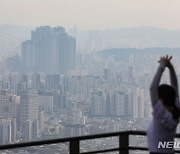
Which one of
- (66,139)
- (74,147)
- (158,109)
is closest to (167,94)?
(158,109)

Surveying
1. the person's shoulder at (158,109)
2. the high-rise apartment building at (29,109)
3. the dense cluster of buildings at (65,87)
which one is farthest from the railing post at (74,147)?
the high-rise apartment building at (29,109)

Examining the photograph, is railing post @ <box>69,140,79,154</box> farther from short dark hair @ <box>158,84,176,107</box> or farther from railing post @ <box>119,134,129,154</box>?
short dark hair @ <box>158,84,176,107</box>

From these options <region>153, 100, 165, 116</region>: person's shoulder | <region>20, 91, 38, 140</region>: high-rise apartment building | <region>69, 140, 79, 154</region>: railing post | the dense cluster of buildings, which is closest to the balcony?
<region>69, 140, 79, 154</region>: railing post

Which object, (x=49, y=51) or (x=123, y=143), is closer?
(x=123, y=143)

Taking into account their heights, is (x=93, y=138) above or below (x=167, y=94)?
below

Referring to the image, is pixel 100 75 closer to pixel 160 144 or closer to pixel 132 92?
pixel 132 92

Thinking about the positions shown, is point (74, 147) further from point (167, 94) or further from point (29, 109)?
point (29, 109)

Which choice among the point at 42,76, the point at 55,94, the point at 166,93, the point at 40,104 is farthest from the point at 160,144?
the point at 42,76
